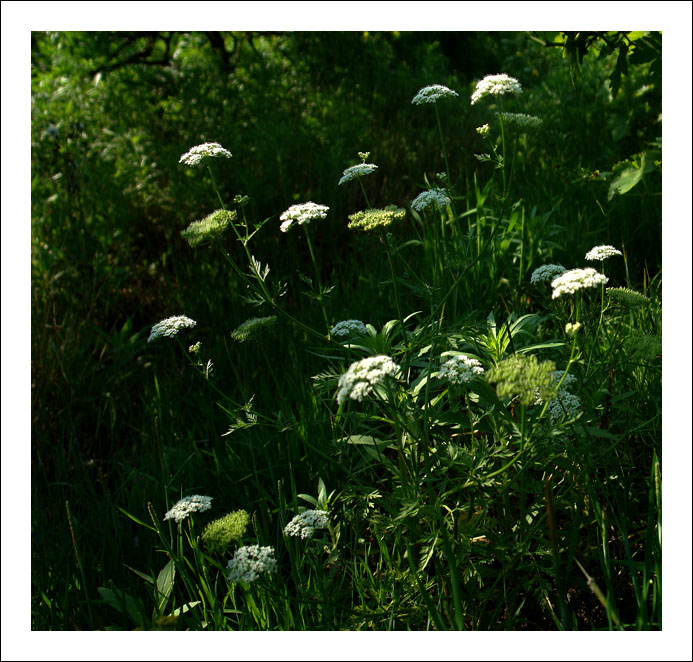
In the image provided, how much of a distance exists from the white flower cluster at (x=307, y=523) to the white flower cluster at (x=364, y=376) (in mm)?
434

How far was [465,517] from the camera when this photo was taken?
2.09m

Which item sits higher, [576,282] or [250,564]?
[576,282]

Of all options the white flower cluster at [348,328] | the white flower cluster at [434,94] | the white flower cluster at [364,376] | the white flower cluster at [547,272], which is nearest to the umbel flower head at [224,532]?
the white flower cluster at [364,376]

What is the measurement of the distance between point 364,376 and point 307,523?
534mm

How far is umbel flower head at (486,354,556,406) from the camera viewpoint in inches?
63.8

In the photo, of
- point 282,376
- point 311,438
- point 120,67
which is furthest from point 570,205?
point 120,67

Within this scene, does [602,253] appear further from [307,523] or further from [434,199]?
[307,523]

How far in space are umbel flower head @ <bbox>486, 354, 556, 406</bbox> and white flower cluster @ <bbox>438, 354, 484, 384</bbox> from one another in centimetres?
9

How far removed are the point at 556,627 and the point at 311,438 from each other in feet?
3.57

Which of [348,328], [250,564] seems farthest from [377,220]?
[250,564]

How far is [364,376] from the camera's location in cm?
162

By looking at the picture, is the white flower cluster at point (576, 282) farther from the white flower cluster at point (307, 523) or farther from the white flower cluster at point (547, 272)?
the white flower cluster at point (307, 523)

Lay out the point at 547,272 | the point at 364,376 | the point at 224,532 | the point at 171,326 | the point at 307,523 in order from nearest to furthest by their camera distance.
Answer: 1. the point at 364,376
2. the point at 224,532
3. the point at 307,523
4. the point at 171,326
5. the point at 547,272

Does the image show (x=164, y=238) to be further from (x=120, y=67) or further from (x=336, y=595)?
(x=336, y=595)
